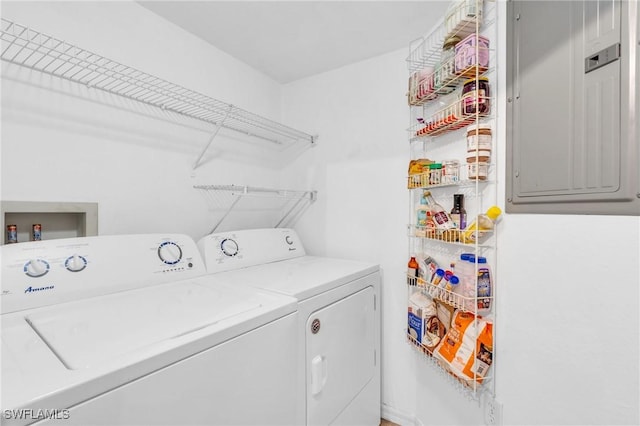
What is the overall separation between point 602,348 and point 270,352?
Result: 1.14 meters

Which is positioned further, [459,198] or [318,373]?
[459,198]

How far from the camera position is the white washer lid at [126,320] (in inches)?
31.0

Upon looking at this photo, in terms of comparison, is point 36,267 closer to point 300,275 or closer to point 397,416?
point 300,275

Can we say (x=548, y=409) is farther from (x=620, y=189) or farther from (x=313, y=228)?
(x=313, y=228)

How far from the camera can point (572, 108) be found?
108cm

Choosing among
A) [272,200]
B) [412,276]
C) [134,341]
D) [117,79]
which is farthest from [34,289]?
[412,276]

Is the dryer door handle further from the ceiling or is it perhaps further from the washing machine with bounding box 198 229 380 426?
the ceiling

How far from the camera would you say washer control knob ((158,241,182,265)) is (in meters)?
1.45

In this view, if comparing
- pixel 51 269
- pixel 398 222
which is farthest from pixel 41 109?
pixel 398 222

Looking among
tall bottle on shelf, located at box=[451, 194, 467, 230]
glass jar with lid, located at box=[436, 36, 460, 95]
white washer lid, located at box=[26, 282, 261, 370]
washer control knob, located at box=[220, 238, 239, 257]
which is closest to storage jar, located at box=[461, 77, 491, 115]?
glass jar with lid, located at box=[436, 36, 460, 95]

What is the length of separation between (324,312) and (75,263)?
1059 millimetres

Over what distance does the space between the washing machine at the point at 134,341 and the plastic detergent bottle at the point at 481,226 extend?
34.4 inches

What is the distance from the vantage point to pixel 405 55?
6.41 ft

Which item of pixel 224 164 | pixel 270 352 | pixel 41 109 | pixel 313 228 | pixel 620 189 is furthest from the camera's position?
pixel 313 228
